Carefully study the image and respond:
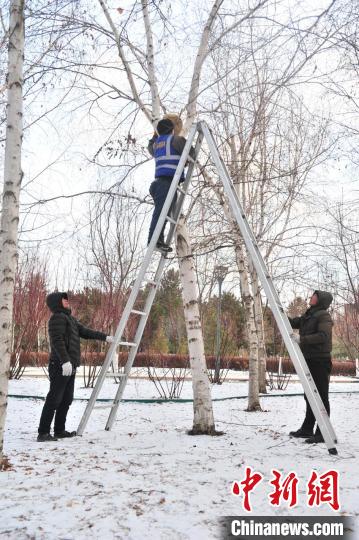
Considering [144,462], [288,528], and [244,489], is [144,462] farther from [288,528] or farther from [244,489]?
[288,528]

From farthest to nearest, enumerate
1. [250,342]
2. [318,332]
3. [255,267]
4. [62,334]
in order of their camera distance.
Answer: [250,342] → [62,334] → [318,332] → [255,267]

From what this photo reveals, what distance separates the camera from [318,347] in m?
5.20

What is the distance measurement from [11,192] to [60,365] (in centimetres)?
221

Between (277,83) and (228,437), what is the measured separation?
4096mm

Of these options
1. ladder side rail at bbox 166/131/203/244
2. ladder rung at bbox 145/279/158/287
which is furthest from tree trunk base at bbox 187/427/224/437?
ladder side rail at bbox 166/131/203/244

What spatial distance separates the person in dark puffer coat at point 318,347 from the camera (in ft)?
16.9

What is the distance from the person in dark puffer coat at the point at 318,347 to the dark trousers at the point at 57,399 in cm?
257

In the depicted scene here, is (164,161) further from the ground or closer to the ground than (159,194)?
further from the ground

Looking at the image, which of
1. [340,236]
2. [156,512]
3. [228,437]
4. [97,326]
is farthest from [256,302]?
[156,512]

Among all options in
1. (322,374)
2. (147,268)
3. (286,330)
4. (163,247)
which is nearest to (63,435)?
(147,268)

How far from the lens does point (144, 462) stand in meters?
4.07

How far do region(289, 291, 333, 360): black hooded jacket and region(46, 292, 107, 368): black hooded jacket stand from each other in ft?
7.76

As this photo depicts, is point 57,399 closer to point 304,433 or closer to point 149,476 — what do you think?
point 149,476

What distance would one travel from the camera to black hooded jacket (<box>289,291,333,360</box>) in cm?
517
